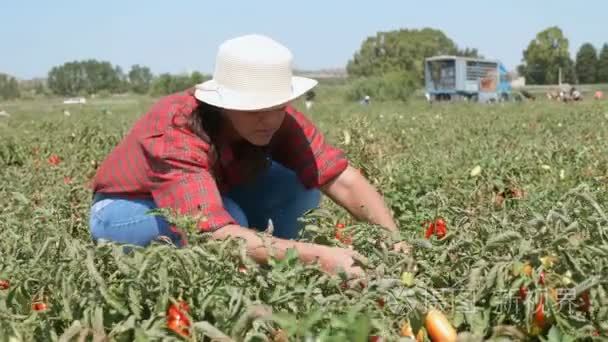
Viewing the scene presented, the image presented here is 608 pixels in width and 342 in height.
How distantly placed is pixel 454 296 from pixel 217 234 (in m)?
0.71

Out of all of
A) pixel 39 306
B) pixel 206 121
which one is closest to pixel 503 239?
pixel 39 306

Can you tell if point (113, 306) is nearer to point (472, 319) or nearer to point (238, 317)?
point (238, 317)

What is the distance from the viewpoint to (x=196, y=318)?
1531 millimetres

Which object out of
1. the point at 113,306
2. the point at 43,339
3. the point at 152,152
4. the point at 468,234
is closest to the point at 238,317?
the point at 113,306

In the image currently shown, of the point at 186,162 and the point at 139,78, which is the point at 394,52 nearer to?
the point at 139,78

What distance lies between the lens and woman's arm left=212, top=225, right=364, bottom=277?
1.87 meters

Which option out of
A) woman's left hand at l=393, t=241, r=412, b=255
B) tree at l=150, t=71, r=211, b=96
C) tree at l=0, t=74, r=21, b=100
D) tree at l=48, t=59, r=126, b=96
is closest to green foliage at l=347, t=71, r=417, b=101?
tree at l=150, t=71, r=211, b=96

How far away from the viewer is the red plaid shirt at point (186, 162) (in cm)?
229

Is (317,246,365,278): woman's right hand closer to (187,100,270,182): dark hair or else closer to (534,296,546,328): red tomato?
(534,296,546,328): red tomato

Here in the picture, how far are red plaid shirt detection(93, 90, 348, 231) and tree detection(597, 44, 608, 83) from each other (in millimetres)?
81300

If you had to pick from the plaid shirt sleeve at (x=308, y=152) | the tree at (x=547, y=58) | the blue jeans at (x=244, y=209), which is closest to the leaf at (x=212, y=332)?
the blue jeans at (x=244, y=209)

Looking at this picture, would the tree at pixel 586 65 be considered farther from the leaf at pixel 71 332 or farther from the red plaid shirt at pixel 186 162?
the leaf at pixel 71 332

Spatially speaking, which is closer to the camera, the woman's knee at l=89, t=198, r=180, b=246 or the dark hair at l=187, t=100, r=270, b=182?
the dark hair at l=187, t=100, r=270, b=182

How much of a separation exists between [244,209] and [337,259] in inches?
53.8
